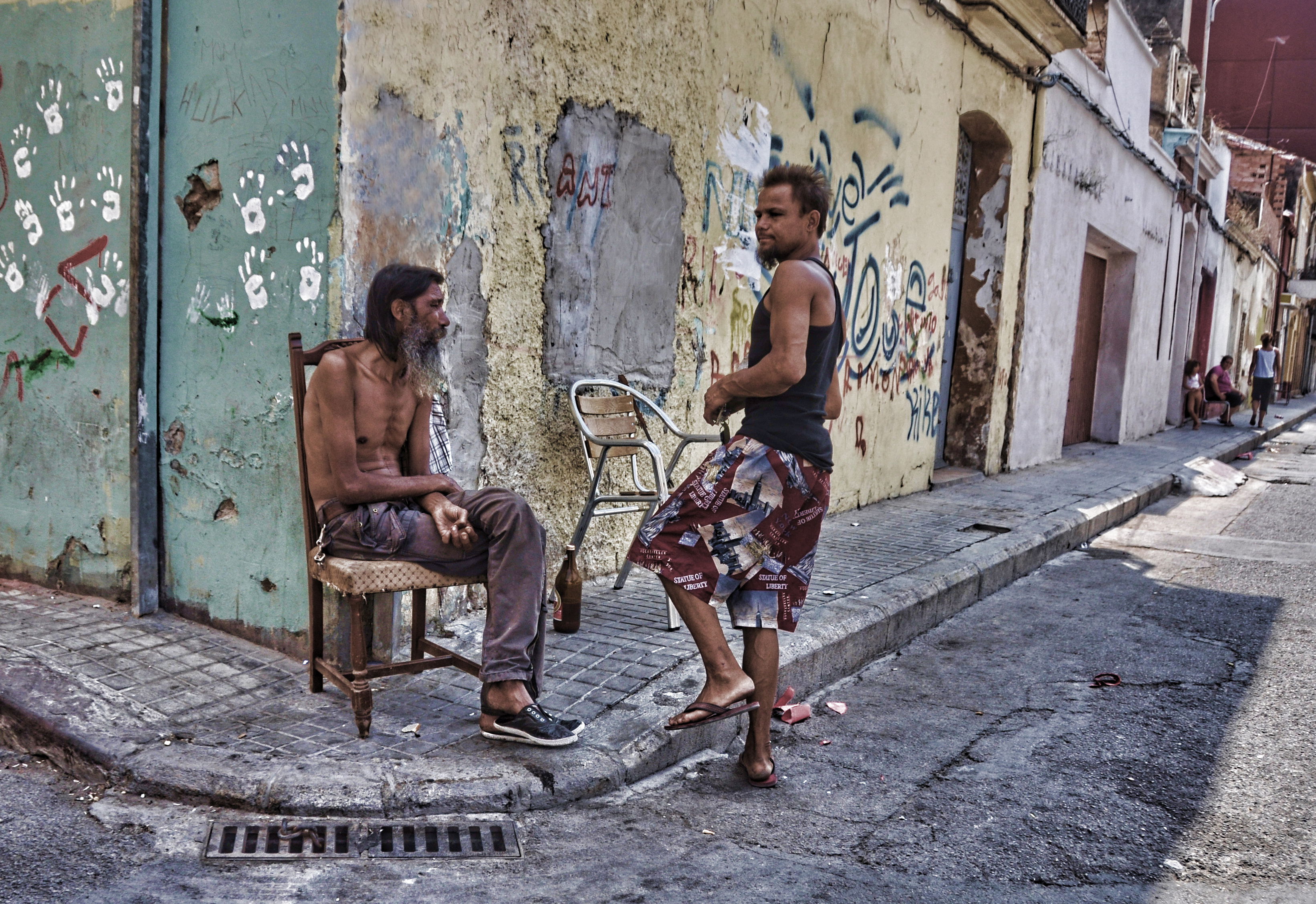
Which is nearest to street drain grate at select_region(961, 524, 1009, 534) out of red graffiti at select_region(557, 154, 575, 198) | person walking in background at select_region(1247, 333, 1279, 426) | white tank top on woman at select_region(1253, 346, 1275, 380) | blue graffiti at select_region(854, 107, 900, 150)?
blue graffiti at select_region(854, 107, 900, 150)

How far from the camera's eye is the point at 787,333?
2.92m

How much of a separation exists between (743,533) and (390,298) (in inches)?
50.1

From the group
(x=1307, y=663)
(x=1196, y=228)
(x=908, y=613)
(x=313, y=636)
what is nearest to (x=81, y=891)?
(x=313, y=636)

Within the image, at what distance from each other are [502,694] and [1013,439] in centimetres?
834

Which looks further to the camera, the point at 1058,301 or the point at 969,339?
the point at 1058,301

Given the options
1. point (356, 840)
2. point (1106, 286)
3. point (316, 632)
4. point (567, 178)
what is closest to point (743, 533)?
point (356, 840)

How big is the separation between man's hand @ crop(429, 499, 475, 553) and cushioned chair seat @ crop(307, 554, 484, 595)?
112 mm

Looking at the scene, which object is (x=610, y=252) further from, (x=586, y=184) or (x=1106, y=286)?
(x=1106, y=286)

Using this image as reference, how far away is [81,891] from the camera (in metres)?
2.26

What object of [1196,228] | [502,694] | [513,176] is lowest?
[502,694]

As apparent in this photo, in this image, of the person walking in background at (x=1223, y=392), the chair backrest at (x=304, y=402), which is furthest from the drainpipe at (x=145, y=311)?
the person walking in background at (x=1223, y=392)

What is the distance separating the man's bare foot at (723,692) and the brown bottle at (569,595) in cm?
121

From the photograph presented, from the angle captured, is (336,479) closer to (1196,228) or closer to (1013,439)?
(1013,439)

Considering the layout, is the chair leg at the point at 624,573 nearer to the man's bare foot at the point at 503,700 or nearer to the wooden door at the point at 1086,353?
the man's bare foot at the point at 503,700
